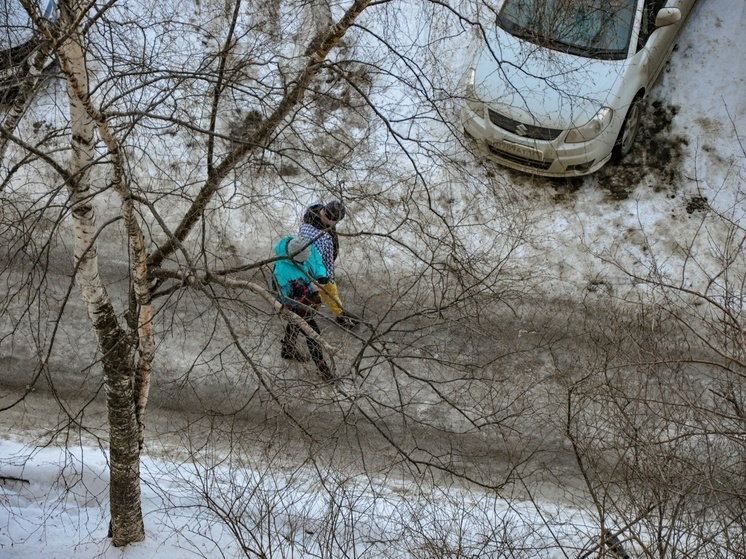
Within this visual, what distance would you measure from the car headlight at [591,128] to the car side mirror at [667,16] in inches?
40.4

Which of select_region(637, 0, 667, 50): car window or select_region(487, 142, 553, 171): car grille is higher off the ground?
select_region(637, 0, 667, 50): car window

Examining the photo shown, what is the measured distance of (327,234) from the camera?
6328 mm

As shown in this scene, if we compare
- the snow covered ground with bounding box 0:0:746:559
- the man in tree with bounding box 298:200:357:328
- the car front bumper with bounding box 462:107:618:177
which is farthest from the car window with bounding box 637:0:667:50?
the man in tree with bounding box 298:200:357:328

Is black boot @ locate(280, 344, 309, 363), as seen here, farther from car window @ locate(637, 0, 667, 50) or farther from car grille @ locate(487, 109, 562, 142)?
car window @ locate(637, 0, 667, 50)

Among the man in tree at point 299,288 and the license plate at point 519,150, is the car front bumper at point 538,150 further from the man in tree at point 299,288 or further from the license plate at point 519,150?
the man in tree at point 299,288

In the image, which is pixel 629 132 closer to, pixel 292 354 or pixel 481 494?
pixel 481 494

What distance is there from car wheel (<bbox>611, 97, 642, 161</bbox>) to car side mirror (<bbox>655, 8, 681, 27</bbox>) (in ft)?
2.81

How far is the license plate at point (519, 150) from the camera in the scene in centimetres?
815

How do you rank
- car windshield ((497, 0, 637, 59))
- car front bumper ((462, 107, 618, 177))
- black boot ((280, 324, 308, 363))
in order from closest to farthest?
black boot ((280, 324, 308, 363)) → car windshield ((497, 0, 637, 59)) → car front bumper ((462, 107, 618, 177))

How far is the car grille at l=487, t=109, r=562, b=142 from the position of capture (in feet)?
26.3

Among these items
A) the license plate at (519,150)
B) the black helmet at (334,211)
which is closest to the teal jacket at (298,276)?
the black helmet at (334,211)

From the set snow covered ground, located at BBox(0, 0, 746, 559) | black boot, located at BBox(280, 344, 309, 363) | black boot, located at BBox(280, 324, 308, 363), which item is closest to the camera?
black boot, located at BBox(280, 324, 308, 363)

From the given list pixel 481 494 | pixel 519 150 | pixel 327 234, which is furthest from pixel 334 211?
pixel 519 150

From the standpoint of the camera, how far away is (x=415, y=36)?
7.31 m
